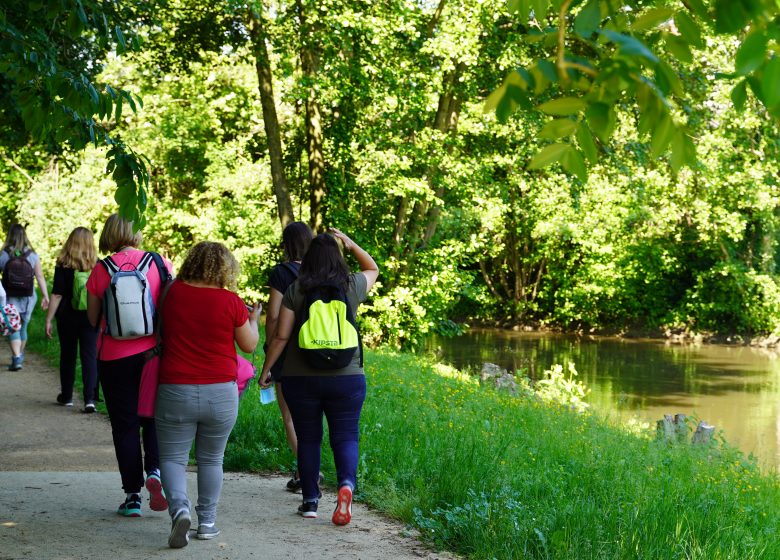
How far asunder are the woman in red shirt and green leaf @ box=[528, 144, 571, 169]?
3167 mm

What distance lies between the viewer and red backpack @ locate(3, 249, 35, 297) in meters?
12.2

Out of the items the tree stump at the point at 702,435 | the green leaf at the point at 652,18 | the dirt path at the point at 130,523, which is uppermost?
the green leaf at the point at 652,18

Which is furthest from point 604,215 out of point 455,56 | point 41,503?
point 41,503

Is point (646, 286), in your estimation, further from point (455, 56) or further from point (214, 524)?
point (214, 524)

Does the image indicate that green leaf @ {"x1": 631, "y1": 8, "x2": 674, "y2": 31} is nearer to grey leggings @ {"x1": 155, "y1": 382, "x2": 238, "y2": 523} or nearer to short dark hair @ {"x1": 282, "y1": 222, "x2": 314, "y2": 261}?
grey leggings @ {"x1": 155, "y1": 382, "x2": 238, "y2": 523}

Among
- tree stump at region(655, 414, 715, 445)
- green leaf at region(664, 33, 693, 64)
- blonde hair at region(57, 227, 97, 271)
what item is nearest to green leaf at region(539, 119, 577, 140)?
green leaf at region(664, 33, 693, 64)

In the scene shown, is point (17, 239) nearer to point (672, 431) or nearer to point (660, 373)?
point (672, 431)

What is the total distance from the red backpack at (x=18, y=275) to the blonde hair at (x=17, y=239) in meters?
0.06

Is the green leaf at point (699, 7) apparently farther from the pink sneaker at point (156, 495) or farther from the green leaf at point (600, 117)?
the pink sneaker at point (156, 495)

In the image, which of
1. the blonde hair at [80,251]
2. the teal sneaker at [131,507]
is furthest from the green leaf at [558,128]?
the blonde hair at [80,251]

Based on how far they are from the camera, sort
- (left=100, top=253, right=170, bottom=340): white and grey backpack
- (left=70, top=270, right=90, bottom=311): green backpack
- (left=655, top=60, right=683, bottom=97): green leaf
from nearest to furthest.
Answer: (left=655, top=60, right=683, bottom=97): green leaf < (left=100, top=253, right=170, bottom=340): white and grey backpack < (left=70, top=270, right=90, bottom=311): green backpack

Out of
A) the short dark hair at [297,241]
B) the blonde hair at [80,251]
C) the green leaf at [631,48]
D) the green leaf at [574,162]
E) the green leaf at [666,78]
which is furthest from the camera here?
the blonde hair at [80,251]

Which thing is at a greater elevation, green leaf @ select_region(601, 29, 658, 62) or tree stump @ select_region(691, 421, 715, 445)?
green leaf @ select_region(601, 29, 658, 62)

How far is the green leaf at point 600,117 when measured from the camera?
2.32 meters
